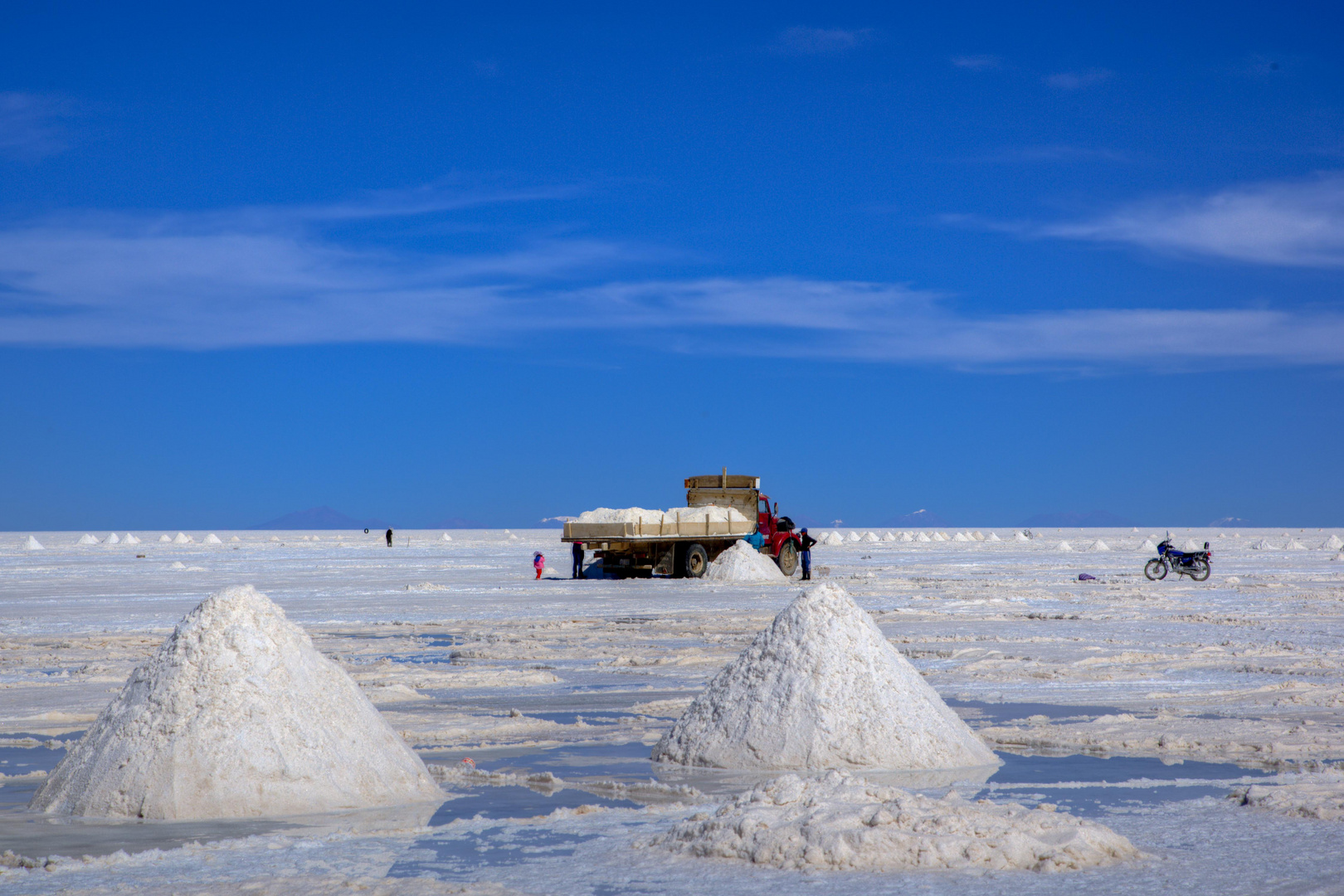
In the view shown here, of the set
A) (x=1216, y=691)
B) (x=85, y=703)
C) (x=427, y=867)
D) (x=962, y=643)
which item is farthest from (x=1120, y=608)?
(x=427, y=867)

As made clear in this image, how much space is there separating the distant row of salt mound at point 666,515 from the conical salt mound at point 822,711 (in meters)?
22.2

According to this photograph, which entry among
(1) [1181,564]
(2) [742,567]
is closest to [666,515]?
(2) [742,567]

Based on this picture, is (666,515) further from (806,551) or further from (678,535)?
(806,551)

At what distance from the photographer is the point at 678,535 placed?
31375 mm

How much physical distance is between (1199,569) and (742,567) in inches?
435

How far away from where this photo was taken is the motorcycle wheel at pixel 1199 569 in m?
31.7

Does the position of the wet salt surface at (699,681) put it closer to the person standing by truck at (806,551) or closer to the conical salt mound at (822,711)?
the conical salt mound at (822,711)

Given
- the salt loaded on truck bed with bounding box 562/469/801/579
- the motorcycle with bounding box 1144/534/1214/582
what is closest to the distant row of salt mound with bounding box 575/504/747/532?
the salt loaded on truck bed with bounding box 562/469/801/579

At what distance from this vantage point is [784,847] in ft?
19.9

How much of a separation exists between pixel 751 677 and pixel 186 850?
3.75m

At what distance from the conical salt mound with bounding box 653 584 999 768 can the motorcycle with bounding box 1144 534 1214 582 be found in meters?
24.9

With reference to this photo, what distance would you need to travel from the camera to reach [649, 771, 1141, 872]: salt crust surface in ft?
19.5

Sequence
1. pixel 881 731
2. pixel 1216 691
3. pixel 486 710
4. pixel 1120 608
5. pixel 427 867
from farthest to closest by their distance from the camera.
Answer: pixel 1120 608, pixel 1216 691, pixel 486 710, pixel 881 731, pixel 427 867

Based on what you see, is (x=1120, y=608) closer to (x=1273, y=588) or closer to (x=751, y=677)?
(x=1273, y=588)
